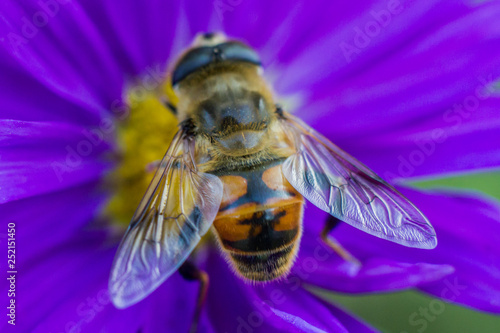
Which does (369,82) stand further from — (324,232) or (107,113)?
(107,113)

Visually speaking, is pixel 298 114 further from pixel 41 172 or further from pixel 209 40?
pixel 41 172

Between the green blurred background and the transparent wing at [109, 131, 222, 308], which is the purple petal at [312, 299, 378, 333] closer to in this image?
the transparent wing at [109, 131, 222, 308]

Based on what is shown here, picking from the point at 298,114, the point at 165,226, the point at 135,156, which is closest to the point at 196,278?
the point at 165,226

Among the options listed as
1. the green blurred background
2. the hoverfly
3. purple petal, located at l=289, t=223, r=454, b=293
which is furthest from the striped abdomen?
the green blurred background

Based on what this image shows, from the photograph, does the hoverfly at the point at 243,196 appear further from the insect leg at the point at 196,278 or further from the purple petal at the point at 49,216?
the purple petal at the point at 49,216

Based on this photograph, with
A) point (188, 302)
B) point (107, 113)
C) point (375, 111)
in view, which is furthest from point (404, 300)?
point (107, 113)

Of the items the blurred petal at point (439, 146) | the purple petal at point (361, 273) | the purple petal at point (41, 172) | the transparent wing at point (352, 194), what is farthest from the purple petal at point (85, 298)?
the blurred petal at point (439, 146)
